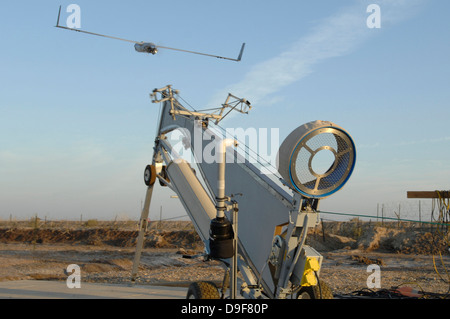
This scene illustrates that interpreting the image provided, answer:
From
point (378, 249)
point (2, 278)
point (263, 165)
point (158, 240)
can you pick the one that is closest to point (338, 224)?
point (378, 249)

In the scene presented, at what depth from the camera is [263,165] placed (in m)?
6.63

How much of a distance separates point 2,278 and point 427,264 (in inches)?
691

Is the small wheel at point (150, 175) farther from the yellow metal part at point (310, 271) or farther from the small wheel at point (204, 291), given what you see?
the yellow metal part at point (310, 271)

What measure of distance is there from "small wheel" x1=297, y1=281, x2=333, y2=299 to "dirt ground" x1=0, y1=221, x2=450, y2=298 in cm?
434

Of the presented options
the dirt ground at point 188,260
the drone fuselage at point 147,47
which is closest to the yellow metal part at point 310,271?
the dirt ground at point 188,260

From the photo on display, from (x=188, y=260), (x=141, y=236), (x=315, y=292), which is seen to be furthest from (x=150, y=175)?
(x=188, y=260)

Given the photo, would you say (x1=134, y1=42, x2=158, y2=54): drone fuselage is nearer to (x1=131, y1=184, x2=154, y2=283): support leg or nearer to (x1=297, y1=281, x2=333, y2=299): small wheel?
(x1=131, y1=184, x2=154, y2=283): support leg

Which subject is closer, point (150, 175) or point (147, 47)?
point (150, 175)

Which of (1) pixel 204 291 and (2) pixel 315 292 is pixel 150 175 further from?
(2) pixel 315 292

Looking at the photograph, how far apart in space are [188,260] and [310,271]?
1663cm

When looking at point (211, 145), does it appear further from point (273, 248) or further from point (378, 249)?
point (378, 249)

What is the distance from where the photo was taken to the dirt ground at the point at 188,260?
1436 cm

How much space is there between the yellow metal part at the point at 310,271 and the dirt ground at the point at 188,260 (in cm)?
458

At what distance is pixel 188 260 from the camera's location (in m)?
21.5
